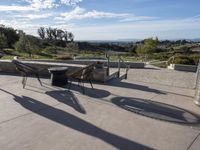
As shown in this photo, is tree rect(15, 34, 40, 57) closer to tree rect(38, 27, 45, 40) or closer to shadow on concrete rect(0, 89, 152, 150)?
shadow on concrete rect(0, 89, 152, 150)

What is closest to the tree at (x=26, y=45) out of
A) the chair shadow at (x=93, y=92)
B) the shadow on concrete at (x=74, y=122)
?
the chair shadow at (x=93, y=92)

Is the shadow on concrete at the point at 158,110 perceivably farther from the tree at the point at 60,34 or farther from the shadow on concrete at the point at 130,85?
the tree at the point at 60,34

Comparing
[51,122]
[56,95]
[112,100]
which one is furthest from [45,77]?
[51,122]

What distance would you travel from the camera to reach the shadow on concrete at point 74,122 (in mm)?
3078

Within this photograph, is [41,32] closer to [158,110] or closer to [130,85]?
[130,85]

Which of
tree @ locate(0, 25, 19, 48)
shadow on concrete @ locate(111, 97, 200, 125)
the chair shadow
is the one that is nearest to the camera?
shadow on concrete @ locate(111, 97, 200, 125)

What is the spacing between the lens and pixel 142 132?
11.3 ft

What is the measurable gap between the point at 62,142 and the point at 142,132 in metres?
1.17

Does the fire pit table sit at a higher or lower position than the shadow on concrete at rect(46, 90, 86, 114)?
higher

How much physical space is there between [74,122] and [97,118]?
0.41 meters

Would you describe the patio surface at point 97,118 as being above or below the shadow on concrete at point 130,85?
below

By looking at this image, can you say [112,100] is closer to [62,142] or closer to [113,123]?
[113,123]

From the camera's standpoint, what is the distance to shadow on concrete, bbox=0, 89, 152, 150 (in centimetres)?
308

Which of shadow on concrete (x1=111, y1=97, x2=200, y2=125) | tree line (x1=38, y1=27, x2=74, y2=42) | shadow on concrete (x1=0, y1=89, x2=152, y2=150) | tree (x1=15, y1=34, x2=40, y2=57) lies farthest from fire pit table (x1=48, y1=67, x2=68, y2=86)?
tree line (x1=38, y1=27, x2=74, y2=42)
